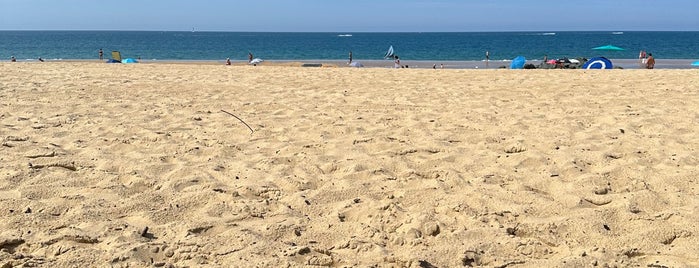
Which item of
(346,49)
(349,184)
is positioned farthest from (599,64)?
(346,49)

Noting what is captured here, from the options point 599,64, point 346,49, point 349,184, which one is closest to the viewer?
point 349,184

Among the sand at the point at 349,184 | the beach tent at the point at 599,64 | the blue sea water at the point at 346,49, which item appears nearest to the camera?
the sand at the point at 349,184

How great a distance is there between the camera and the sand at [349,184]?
271cm

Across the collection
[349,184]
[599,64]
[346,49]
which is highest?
[349,184]

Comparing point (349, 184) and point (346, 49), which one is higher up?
point (349, 184)

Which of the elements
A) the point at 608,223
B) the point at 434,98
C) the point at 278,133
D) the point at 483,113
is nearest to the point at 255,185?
the point at 278,133

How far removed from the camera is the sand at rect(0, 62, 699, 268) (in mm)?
2713

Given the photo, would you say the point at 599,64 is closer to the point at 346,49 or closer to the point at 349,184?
the point at 349,184

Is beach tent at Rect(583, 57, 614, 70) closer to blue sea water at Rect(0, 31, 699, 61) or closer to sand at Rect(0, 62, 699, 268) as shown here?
sand at Rect(0, 62, 699, 268)

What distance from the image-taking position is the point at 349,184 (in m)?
3.73

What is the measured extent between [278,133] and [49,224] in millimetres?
2664

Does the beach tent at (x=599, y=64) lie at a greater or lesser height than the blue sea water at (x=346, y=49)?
greater

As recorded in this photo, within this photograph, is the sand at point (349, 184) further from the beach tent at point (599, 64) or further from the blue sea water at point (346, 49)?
the blue sea water at point (346, 49)

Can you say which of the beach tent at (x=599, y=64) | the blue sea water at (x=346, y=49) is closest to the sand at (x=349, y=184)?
the beach tent at (x=599, y=64)
